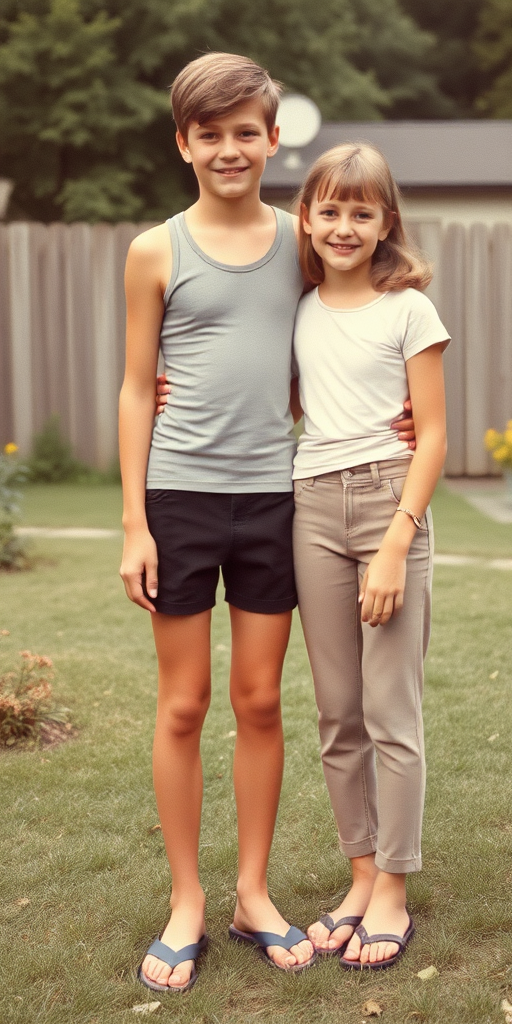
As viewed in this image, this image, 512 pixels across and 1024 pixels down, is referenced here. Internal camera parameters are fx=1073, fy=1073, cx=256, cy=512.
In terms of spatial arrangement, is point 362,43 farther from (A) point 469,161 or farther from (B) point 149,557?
(B) point 149,557

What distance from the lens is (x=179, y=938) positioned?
2.33 metres

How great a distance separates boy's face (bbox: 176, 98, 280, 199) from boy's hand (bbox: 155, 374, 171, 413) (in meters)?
0.41

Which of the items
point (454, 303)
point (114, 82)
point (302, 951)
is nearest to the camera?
point (302, 951)

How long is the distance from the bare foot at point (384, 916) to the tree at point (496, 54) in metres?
23.3

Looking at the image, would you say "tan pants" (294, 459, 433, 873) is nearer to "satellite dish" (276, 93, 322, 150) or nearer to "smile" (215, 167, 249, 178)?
"smile" (215, 167, 249, 178)

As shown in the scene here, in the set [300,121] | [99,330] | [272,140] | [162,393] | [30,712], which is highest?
[300,121]

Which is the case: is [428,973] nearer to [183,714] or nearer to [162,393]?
[183,714]

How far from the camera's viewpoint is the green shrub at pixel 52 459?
8.96m

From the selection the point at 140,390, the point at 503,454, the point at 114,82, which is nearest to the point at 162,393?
the point at 140,390

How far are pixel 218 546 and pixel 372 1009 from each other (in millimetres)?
981

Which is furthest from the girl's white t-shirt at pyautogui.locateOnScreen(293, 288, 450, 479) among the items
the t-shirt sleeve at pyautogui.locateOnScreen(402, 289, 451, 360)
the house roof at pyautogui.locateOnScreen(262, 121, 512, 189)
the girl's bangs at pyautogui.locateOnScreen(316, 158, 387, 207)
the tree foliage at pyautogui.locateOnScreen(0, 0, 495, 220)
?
the tree foliage at pyautogui.locateOnScreen(0, 0, 495, 220)

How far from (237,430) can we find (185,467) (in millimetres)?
134

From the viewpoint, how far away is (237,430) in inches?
88.2

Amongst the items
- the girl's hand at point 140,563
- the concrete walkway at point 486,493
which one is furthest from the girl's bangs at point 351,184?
the concrete walkway at point 486,493
